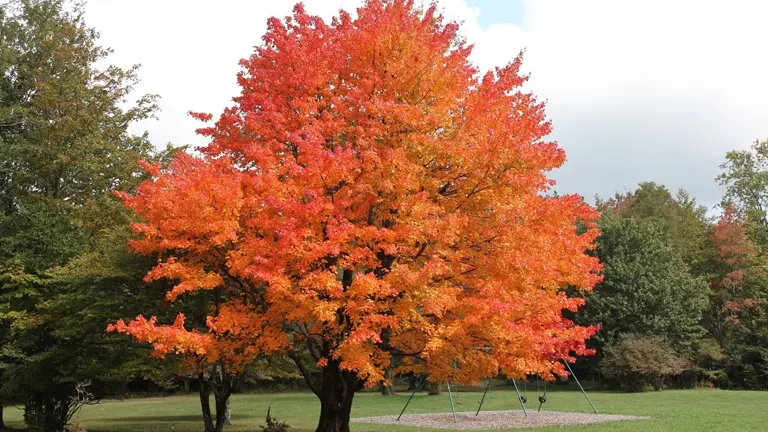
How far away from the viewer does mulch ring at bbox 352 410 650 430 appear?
→ 1044 inches

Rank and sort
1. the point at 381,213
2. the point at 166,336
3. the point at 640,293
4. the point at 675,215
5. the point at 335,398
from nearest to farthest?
the point at 166,336 < the point at 381,213 < the point at 335,398 < the point at 640,293 < the point at 675,215

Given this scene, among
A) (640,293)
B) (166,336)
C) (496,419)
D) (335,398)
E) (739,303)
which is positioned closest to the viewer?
(166,336)

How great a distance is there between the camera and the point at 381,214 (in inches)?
641

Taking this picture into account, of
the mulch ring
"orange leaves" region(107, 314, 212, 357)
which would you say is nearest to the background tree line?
"orange leaves" region(107, 314, 212, 357)

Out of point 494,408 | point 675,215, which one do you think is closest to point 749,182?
point 675,215

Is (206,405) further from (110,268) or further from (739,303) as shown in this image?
(739,303)

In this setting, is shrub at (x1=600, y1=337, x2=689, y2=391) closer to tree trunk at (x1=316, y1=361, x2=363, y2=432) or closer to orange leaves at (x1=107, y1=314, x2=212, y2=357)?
tree trunk at (x1=316, y1=361, x2=363, y2=432)

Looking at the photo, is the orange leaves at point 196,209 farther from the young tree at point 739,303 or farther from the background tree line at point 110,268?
the young tree at point 739,303

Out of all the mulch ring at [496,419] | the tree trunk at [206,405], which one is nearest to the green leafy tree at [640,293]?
the mulch ring at [496,419]

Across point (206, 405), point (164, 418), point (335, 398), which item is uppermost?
point (335, 398)

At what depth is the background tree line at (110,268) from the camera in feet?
73.9

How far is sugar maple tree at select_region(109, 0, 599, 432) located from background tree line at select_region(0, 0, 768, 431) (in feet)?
16.1

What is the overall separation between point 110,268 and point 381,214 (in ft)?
32.1

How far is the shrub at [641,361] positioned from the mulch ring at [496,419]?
16164 mm
